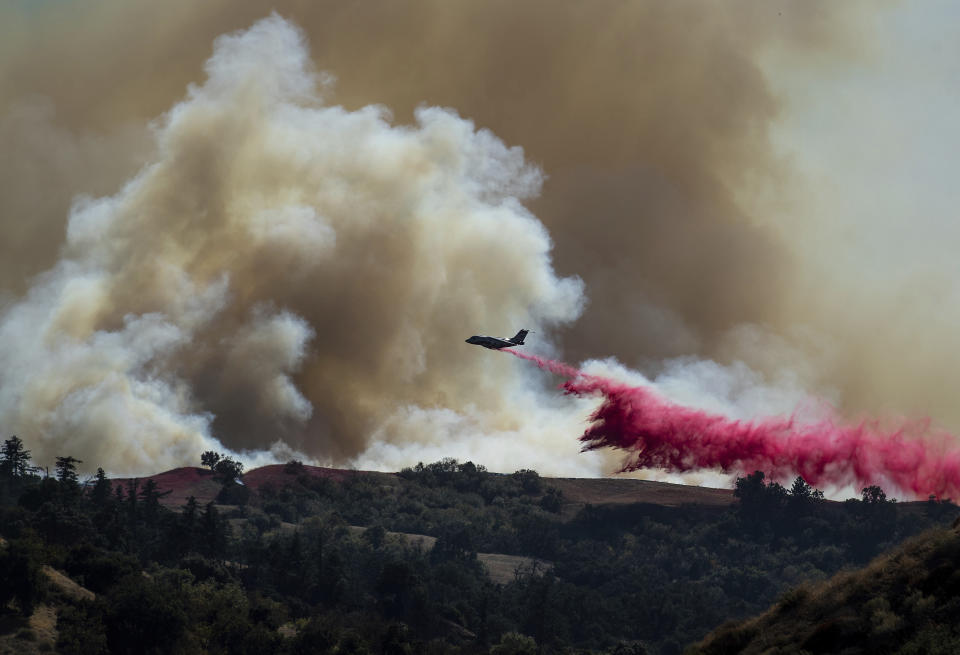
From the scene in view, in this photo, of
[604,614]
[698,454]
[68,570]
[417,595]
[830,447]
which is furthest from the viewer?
[604,614]

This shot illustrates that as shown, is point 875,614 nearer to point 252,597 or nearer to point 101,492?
point 252,597

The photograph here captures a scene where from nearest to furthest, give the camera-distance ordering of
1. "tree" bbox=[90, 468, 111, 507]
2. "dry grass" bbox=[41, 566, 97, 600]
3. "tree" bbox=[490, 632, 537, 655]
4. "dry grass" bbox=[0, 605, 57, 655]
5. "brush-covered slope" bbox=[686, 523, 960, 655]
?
"brush-covered slope" bbox=[686, 523, 960, 655] < "dry grass" bbox=[0, 605, 57, 655] < "dry grass" bbox=[41, 566, 97, 600] < "tree" bbox=[490, 632, 537, 655] < "tree" bbox=[90, 468, 111, 507]

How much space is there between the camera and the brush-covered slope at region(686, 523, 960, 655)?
55.8 meters

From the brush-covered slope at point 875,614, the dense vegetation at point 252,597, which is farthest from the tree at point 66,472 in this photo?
the brush-covered slope at point 875,614

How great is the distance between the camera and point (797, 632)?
207 ft

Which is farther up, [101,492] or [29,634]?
[101,492]

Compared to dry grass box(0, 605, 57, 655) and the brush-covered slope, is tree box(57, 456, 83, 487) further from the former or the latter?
the brush-covered slope

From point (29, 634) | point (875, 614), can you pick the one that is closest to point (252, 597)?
point (29, 634)

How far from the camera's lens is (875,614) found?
192ft

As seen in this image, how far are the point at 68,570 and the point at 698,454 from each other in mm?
73751

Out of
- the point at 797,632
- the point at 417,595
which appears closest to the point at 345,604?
the point at 417,595

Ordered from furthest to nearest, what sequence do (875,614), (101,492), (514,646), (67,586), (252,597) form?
(101,492) → (252,597) → (514,646) → (67,586) → (875,614)

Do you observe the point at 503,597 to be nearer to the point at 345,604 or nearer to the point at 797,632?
the point at 345,604

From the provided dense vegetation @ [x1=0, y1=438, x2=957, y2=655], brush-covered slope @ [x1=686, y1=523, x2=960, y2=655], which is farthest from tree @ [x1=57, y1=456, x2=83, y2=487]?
brush-covered slope @ [x1=686, y1=523, x2=960, y2=655]
